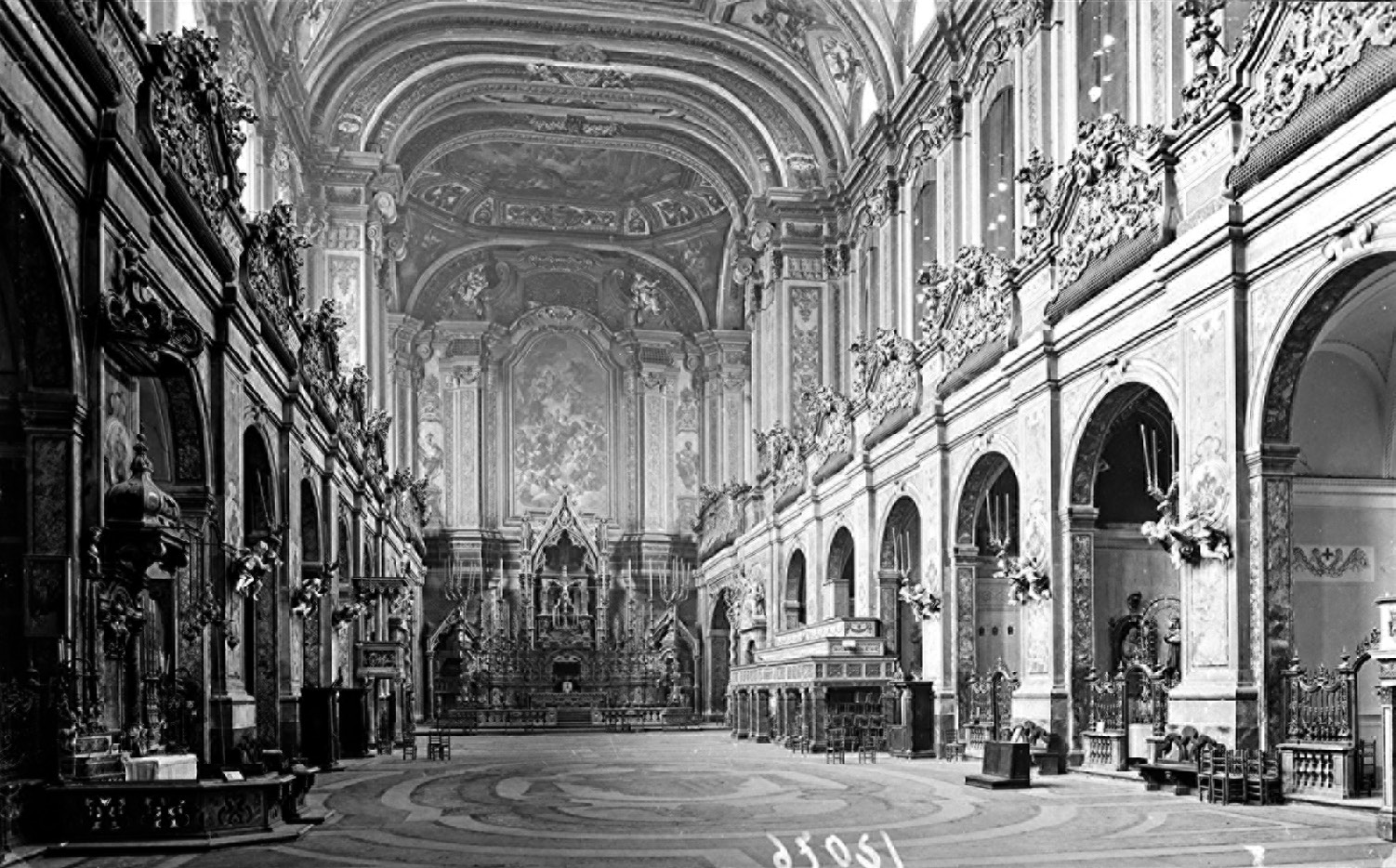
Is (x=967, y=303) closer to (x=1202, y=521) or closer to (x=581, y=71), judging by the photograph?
(x=1202, y=521)

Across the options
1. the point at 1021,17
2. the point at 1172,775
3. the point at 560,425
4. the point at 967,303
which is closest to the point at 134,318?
the point at 1172,775

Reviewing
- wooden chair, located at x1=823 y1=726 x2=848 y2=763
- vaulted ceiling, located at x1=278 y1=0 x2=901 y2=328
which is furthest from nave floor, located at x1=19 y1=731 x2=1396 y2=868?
vaulted ceiling, located at x1=278 y1=0 x2=901 y2=328

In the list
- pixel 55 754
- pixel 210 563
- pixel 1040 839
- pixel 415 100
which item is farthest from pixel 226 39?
pixel 1040 839

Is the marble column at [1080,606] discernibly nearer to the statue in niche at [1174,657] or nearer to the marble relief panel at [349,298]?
the statue in niche at [1174,657]

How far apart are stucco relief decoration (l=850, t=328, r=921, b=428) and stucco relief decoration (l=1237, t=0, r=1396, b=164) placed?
11.0m

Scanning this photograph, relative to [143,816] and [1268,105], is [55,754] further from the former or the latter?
[1268,105]

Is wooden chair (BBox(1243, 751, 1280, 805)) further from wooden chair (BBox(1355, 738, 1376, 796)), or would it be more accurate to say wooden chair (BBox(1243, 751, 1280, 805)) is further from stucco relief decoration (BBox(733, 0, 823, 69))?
stucco relief decoration (BBox(733, 0, 823, 69))

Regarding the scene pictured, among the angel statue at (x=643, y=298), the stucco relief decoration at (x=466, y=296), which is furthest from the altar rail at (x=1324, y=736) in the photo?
the stucco relief decoration at (x=466, y=296)

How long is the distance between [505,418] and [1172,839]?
35.6 meters

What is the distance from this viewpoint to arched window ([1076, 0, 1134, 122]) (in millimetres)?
17766

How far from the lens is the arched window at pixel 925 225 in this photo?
26.0 meters

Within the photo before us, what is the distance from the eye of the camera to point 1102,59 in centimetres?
1844

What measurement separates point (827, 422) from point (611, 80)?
30.9ft

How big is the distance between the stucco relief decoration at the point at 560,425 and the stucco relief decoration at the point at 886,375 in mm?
17508
